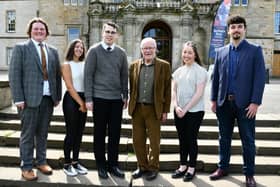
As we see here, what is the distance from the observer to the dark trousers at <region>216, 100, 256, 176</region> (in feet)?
13.3

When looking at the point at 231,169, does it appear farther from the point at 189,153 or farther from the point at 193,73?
the point at 193,73

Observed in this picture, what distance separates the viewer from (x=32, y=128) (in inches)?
166

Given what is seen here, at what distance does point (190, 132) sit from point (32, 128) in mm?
2258

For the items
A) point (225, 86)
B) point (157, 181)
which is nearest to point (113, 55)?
point (225, 86)

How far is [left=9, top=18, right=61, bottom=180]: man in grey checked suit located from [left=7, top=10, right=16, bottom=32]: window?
29.1 meters

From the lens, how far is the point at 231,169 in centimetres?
480

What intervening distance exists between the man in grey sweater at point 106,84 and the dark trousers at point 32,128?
0.70 metres

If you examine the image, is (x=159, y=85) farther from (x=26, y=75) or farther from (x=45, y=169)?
(x=45, y=169)

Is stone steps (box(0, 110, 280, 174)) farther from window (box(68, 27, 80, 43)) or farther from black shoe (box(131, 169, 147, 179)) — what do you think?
window (box(68, 27, 80, 43))

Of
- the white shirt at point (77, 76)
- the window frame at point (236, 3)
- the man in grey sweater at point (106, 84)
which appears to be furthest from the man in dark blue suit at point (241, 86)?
the window frame at point (236, 3)

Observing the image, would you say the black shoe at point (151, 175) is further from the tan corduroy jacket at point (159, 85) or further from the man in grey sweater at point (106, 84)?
the tan corduroy jacket at point (159, 85)

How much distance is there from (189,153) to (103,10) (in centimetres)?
1996

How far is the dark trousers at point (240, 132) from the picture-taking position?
4051 millimetres

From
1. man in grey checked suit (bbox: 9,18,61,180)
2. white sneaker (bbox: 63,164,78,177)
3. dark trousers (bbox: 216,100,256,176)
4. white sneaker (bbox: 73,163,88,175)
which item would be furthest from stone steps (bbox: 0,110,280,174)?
man in grey checked suit (bbox: 9,18,61,180)
